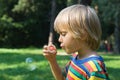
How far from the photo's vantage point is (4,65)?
10.1 meters

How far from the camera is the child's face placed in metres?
3.04

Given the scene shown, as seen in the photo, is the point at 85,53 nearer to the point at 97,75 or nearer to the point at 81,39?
the point at 81,39

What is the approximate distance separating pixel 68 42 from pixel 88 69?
9.9 inches

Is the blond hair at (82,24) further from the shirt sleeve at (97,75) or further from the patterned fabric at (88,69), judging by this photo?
the shirt sleeve at (97,75)

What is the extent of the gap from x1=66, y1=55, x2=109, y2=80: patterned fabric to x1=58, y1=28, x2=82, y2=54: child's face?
0.35ft

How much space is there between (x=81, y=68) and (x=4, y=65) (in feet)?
23.8

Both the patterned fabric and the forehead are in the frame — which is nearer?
the patterned fabric

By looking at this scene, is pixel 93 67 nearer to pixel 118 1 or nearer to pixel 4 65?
pixel 4 65

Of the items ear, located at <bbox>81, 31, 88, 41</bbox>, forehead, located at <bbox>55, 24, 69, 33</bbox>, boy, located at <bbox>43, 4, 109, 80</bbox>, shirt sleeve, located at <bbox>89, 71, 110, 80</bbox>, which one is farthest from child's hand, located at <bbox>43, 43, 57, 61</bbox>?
shirt sleeve, located at <bbox>89, 71, 110, 80</bbox>

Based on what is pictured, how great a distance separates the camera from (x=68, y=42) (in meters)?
3.04

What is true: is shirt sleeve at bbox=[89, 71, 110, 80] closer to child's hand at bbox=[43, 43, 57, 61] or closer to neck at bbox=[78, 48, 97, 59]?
neck at bbox=[78, 48, 97, 59]

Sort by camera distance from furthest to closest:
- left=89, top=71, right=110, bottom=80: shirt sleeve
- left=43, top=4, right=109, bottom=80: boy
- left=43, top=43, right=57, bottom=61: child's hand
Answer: left=43, top=43, right=57, bottom=61: child's hand, left=43, top=4, right=109, bottom=80: boy, left=89, top=71, right=110, bottom=80: shirt sleeve

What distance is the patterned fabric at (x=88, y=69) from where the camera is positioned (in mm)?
2910

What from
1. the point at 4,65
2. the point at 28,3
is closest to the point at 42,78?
the point at 4,65
